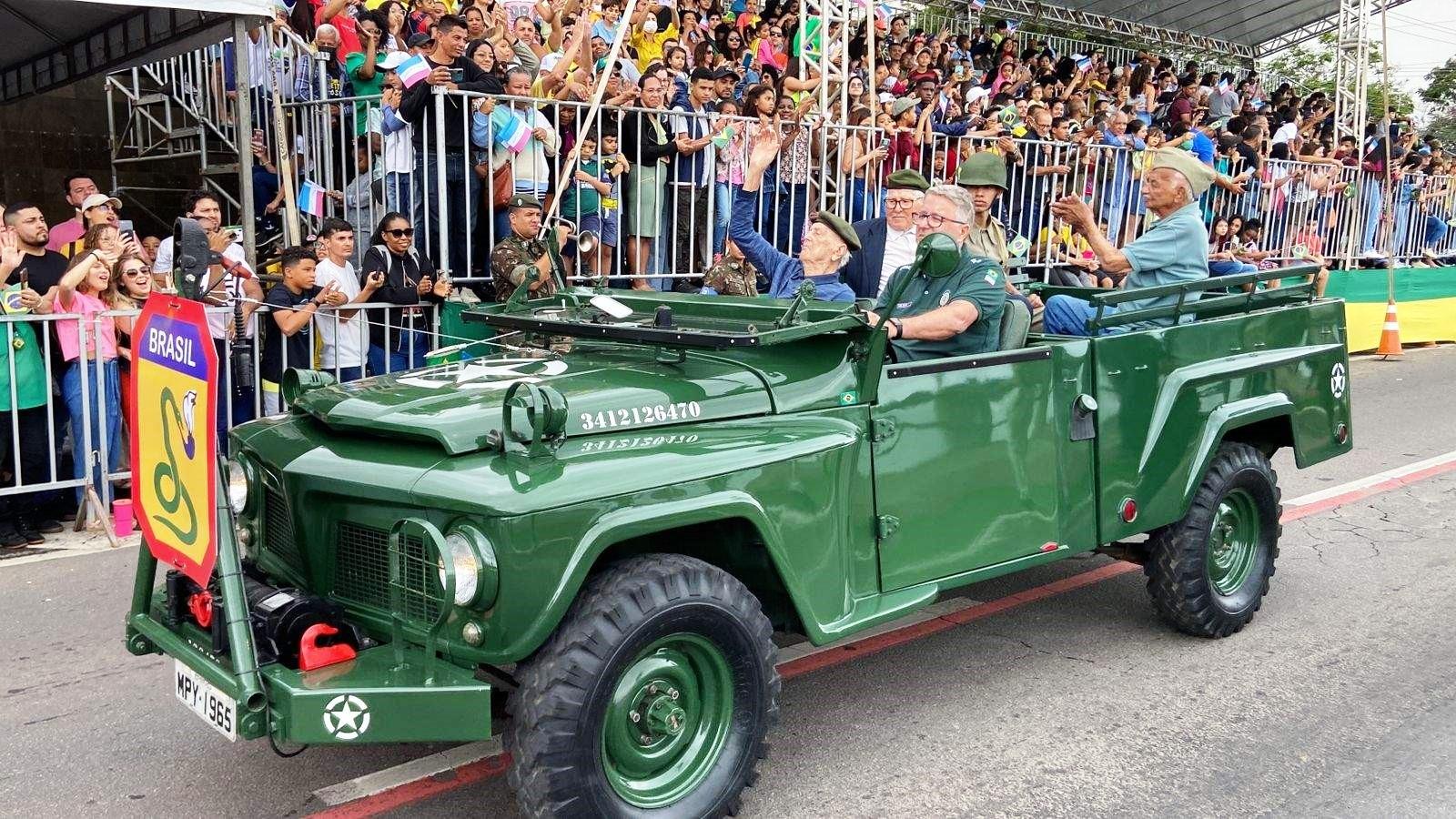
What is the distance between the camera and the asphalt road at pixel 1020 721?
12.5ft

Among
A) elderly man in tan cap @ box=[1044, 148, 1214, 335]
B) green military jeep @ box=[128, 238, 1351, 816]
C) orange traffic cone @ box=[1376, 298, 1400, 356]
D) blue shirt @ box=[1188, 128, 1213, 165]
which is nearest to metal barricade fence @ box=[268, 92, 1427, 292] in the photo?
blue shirt @ box=[1188, 128, 1213, 165]

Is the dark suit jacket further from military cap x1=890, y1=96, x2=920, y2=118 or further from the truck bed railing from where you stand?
military cap x1=890, y1=96, x2=920, y2=118

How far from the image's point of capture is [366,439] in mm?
3594

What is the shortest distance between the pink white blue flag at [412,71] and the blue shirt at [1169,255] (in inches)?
194

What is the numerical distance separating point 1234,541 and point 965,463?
2009 millimetres

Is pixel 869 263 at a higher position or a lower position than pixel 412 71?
lower

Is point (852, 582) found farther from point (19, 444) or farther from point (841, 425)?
point (19, 444)

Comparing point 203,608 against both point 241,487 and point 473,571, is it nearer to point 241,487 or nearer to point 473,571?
point 241,487

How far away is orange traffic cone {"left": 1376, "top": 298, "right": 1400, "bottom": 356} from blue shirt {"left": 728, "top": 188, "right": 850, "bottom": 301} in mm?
12377

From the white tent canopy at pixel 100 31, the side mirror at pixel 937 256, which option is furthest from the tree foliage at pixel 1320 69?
the side mirror at pixel 937 256

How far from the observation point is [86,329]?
6.86 metres

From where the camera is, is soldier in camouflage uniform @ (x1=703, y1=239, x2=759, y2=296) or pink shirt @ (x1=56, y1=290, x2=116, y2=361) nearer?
pink shirt @ (x1=56, y1=290, x2=116, y2=361)

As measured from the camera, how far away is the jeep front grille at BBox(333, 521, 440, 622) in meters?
3.22

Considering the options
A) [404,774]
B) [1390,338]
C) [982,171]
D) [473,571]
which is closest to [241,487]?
[404,774]
